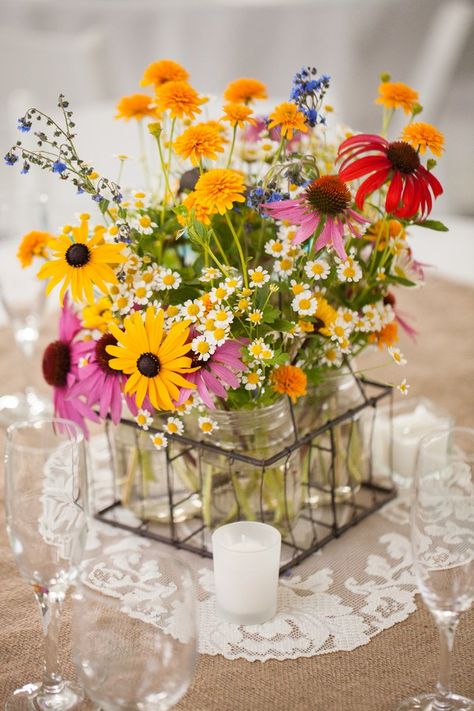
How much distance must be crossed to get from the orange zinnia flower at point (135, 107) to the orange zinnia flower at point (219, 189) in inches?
8.4

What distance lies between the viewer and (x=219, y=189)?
2.72ft

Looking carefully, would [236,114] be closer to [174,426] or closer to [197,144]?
[197,144]

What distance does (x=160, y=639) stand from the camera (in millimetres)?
668

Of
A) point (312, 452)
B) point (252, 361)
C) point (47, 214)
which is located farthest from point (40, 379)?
point (252, 361)

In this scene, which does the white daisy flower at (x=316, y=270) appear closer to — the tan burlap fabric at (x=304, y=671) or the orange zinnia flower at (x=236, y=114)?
the orange zinnia flower at (x=236, y=114)

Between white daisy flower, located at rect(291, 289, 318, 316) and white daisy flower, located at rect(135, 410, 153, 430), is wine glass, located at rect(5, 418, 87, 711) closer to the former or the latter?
white daisy flower, located at rect(135, 410, 153, 430)

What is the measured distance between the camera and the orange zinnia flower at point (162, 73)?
3.12 ft

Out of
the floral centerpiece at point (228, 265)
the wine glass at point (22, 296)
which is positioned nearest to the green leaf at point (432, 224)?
the floral centerpiece at point (228, 265)

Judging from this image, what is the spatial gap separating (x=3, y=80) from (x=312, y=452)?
282 cm

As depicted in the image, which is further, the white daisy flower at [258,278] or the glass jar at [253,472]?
the glass jar at [253,472]

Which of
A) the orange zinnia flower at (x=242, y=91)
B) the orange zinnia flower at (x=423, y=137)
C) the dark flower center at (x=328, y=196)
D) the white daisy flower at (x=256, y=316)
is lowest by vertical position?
the white daisy flower at (x=256, y=316)

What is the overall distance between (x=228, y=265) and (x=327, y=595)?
359 mm

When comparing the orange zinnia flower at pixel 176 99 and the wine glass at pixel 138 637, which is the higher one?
the orange zinnia flower at pixel 176 99

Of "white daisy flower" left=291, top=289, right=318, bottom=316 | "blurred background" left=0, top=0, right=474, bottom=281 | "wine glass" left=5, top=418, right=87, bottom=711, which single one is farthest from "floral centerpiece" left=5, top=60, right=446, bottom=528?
"blurred background" left=0, top=0, right=474, bottom=281
